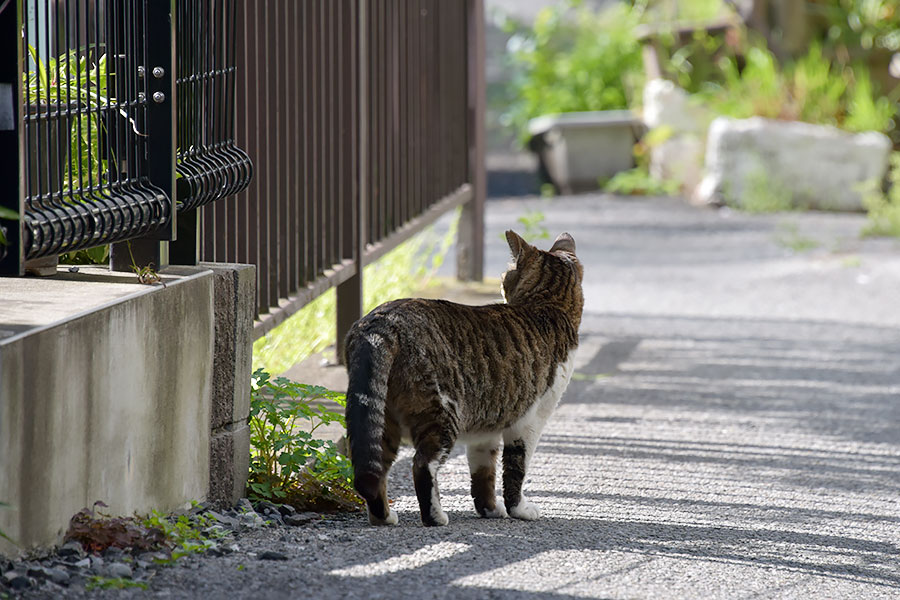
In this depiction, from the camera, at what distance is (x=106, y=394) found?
11.9 ft

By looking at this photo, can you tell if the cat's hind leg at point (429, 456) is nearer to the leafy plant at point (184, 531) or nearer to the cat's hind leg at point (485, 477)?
the cat's hind leg at point (485, 477)

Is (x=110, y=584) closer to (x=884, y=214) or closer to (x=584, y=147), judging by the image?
(x=884, y=214)

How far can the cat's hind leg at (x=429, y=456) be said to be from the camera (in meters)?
4.16

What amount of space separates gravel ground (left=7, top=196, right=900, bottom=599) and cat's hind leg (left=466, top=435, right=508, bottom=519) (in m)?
0.12

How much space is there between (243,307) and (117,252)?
1.48ft

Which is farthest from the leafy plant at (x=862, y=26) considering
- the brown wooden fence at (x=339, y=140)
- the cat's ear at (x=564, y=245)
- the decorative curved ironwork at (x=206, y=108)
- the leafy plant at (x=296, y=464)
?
the leafy plant at (x=296, y=464)

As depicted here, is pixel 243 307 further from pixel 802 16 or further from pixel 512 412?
pixel 802 16

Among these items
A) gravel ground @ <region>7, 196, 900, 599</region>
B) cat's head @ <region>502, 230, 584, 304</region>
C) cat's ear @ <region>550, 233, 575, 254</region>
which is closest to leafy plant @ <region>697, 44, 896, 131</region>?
gravel ground @ <region>7, 196, 900, 599</region>

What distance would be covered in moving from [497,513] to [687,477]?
1232mm

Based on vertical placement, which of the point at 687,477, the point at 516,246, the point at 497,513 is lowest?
the point at 687,477

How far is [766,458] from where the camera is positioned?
19.6 feet

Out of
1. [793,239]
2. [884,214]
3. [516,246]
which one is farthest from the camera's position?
[884,214]

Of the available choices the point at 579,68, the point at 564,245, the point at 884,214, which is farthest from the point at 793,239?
the point at 564,245

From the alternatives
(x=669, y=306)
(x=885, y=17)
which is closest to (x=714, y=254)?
(x=669, y=306)
